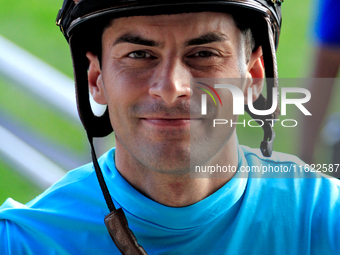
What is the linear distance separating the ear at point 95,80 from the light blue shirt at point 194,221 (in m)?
0.40

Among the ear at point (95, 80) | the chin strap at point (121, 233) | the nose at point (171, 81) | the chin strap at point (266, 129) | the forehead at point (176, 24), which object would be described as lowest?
the chin strap at point (121, 233)

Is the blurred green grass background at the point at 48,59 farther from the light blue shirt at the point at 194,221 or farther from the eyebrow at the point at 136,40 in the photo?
the eyebrow at the point at 136,40

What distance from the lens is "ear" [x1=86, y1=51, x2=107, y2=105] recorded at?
2.31m

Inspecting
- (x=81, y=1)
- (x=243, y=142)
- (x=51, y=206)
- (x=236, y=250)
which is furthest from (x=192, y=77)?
(x=243, y=142)

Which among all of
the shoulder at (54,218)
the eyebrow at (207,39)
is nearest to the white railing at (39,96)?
the shoulder at (54,218)

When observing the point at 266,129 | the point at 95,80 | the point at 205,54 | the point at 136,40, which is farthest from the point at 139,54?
the point at 266,129

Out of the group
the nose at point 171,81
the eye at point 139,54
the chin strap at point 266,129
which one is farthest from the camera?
the chin strap at point 266,129

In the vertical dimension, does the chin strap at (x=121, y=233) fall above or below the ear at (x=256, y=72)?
below

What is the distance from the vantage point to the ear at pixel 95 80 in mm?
2311

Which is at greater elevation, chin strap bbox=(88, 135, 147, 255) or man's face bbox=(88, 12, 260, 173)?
man's face bbox=(88, 12, 260, 173)

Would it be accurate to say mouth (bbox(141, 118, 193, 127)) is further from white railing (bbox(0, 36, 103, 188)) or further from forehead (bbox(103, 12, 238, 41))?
white railing (bbox(0, 36, 103, 188))

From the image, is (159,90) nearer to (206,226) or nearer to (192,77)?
(192,77)

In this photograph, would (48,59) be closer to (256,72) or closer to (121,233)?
(256,72)

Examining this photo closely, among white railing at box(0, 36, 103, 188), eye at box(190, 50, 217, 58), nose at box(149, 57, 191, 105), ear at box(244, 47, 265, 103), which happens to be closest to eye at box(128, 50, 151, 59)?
nose at box(149, 57, 191, 105)
